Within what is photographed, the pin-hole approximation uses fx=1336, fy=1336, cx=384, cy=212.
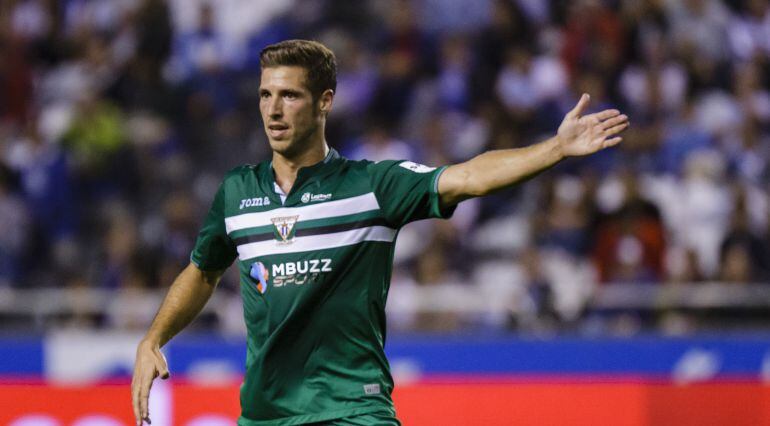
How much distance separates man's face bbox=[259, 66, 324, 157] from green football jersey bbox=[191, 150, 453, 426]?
0.51 feet

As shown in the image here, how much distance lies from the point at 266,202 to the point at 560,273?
5.92 m

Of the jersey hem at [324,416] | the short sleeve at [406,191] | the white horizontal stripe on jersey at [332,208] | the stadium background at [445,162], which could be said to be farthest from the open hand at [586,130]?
the stadium background at [445,162]

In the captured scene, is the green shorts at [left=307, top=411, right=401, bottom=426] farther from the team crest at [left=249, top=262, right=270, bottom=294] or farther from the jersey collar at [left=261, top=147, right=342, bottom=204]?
the jersey collar at [left=261, top=147, right=342, bottom=204]

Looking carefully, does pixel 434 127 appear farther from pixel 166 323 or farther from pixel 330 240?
pixel 330 240

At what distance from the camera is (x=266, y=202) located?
Result: 494 cm

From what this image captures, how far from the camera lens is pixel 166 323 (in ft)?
16.8

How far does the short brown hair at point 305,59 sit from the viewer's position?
488cm

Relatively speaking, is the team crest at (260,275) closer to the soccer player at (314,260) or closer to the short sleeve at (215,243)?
the soccer player at (314,260)

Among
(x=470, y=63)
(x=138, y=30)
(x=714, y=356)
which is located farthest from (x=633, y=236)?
(x=138, y=30)

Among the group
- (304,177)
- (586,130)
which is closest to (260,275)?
(304,177)

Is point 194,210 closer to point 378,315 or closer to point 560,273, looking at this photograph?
point 560,273

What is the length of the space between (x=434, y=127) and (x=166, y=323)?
22.5ft

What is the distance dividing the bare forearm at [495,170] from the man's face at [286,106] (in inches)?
23.4

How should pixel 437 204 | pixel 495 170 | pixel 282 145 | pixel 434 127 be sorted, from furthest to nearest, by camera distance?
pixel 434 127
pixel 282 145
pixel 437 204
pixel 495 170
